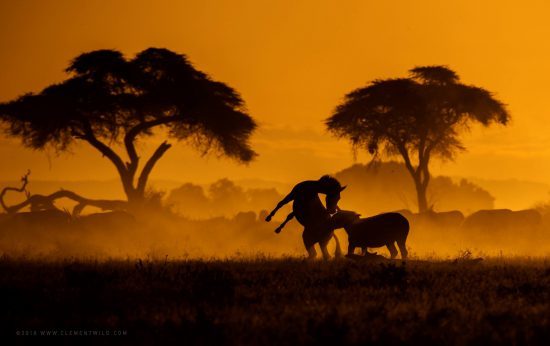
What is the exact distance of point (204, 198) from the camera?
110875 mm

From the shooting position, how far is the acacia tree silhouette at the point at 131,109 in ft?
132

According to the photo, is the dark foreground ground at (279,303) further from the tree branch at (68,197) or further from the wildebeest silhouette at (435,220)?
the tree branch at (68,197)

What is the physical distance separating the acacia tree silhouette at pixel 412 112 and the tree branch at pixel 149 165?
11.4 meters

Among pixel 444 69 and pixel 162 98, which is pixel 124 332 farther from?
pixel 444 69

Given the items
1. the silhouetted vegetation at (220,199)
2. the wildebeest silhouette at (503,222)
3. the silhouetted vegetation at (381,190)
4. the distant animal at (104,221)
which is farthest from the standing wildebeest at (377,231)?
the silhouetted vegetation at (220,199)

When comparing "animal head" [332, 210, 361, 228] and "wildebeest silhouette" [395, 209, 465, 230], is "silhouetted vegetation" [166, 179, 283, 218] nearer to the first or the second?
"wildebeest silhouette" [395, 209, 465, 230]

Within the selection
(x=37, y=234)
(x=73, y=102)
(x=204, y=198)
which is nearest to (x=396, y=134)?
(x=73, y=102)

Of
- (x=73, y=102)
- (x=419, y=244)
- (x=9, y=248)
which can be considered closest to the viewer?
(x=9, y=248)

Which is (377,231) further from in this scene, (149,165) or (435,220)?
(149,165)

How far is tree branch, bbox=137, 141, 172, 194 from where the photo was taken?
3947cm

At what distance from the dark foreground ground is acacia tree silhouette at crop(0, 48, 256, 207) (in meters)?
24.3

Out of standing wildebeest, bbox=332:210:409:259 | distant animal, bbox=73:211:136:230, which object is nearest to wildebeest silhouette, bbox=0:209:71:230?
distant animal, bbox=73:211:136:230

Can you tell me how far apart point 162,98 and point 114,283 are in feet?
91.7

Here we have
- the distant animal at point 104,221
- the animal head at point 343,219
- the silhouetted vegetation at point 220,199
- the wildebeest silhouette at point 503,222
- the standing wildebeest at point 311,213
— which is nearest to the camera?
the standing wildebeest at point 311,213
